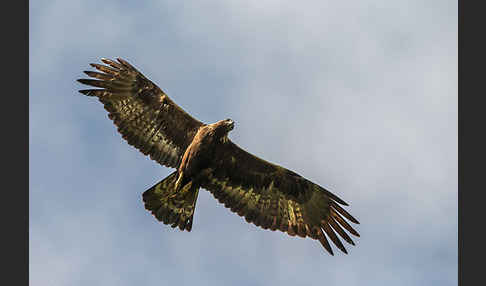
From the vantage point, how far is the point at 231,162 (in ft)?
52.3

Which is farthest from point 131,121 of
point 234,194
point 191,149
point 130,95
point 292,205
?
point 292,205

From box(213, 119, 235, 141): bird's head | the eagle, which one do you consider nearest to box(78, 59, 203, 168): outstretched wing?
the eagle

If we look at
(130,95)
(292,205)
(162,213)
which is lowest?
(162,213)

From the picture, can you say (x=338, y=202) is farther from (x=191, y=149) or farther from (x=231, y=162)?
(x=191, y=149)

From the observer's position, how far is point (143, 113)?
1596 cm

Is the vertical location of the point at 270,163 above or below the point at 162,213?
above

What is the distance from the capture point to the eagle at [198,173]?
15.6 metres

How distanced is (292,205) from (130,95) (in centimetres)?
474

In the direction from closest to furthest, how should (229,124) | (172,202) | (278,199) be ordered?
(229,124) < (172,202) < (278,199)

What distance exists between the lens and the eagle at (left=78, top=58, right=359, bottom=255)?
51.3 feet

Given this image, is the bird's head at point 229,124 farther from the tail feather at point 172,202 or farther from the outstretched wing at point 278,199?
the tail feather at point 172,202

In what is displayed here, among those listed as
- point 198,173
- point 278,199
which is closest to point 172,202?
point 198,173

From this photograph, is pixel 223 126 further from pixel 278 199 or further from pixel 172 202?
pixel 278 199

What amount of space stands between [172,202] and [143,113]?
87.9 inches
